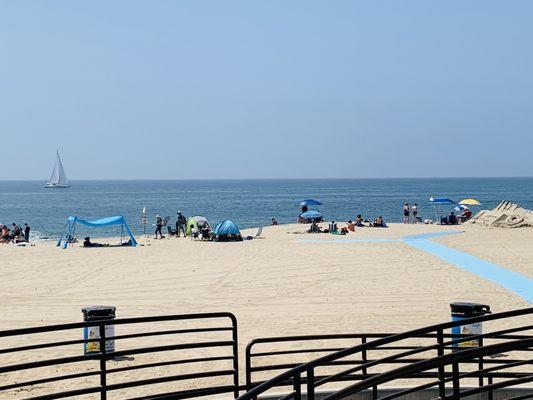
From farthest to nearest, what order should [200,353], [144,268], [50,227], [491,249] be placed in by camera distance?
[50,227]
[491,249]
[144,268]
[200,353]

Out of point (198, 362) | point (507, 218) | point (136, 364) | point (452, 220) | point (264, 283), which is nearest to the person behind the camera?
point (198, 362)

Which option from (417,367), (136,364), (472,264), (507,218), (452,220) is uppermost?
(417,367)

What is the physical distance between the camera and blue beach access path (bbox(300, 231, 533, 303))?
64.2 feet

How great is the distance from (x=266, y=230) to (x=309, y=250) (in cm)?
1478

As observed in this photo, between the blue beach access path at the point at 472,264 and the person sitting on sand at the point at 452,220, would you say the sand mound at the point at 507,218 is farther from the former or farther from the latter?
the blue beach access path at the point at 472,264

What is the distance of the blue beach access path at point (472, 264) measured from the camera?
64.2ft

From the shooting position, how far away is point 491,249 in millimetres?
30344

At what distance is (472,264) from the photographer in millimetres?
24922

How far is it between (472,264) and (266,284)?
7800 millimetres

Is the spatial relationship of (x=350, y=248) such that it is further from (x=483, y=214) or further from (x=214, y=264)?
(x=483, y=214)

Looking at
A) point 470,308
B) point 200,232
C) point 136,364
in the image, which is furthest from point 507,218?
point 136,364

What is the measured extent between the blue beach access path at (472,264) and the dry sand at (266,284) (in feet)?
1.35

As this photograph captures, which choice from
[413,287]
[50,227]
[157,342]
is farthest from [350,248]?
[50,227]

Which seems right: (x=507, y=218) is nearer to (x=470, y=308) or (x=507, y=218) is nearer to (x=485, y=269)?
(x=485, y=269)
